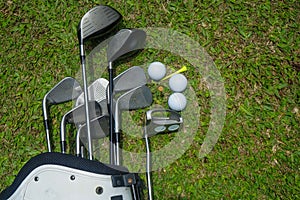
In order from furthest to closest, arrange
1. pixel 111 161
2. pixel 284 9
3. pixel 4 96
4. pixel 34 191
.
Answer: pixel 4 96 → pixel 284 9 → pixel 111 161 → pixel 34 191

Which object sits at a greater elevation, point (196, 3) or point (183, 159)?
point (196, 3)

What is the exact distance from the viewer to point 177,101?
3.80m

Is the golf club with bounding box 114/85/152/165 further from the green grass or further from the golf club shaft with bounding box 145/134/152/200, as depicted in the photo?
the green grass

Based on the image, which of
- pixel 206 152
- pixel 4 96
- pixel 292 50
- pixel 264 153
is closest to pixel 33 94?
pixel 4 96

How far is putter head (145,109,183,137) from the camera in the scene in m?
3.64

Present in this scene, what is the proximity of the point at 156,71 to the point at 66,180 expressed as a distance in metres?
1.45

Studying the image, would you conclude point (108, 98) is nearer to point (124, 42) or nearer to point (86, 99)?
point (86, 99)

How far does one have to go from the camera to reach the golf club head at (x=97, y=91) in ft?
12.7

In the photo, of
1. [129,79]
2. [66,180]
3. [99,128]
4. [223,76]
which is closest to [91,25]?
[129,79]

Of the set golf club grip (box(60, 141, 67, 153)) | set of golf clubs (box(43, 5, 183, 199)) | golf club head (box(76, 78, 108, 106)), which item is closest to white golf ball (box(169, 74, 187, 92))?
set of golf clubs (box(43, 5, 183, 199))

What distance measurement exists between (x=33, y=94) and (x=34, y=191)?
1457 millimetres

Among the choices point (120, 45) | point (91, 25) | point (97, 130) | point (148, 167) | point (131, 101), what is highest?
point (91, 25)

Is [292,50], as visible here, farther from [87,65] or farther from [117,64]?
[87,65]

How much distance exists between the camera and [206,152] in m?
3.80
